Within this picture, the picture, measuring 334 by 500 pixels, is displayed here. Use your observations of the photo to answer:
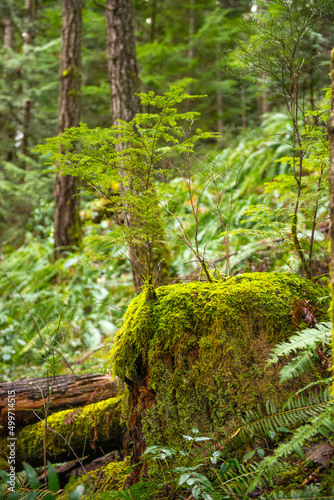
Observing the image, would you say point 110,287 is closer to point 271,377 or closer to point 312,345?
point 271,377

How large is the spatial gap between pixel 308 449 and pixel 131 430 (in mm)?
1072

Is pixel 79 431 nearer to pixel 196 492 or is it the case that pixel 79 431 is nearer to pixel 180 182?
pixel 196 492

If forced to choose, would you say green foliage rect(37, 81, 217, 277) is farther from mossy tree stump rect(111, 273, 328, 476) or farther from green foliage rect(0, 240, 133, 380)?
green foliage rect(0, 240, 133, 380)

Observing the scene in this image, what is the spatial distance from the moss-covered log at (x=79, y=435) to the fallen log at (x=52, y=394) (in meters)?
0.12

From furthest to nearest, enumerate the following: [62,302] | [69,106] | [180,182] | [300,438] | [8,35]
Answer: [8,35] → [180,182] → [69,106] → [62,302] → [300,438]

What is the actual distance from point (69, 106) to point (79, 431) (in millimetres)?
6732

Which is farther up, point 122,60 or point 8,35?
point 8,35

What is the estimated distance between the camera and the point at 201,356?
2014 millimetres

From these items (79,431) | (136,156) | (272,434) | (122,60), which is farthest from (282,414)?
(122,60)

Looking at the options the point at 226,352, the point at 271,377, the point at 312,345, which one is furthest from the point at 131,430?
the point at 312,345

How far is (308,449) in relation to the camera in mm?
1827

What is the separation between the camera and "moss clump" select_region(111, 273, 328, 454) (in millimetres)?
1962

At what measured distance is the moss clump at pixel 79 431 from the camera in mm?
2588

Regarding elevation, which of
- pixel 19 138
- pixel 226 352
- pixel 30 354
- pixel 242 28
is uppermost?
pixel 19 138
